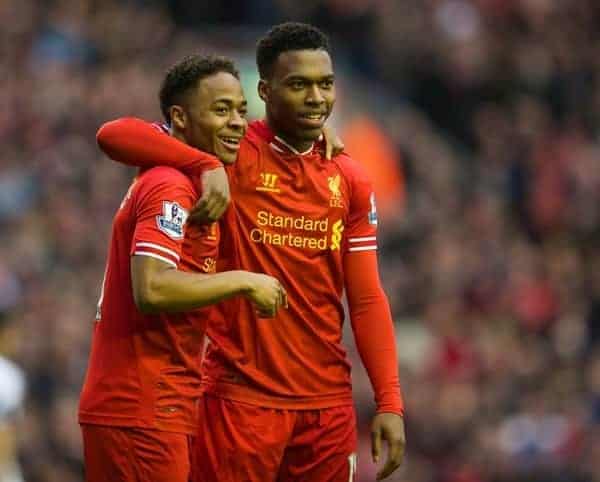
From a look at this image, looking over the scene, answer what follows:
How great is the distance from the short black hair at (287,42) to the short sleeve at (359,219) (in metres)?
0.52

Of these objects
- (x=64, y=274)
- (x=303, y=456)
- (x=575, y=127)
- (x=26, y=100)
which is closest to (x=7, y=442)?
(x=303, y=456)

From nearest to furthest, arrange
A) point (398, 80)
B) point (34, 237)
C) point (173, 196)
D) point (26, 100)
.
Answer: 1. point (173, 196)
2. point (34, 237)
3. point (26, 100)
4. point (398, 80)

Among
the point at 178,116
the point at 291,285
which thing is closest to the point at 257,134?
the point at 178,116

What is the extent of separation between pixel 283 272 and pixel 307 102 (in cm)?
63

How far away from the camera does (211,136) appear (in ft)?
22.5

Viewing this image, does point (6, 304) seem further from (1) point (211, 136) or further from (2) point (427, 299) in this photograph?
(1) point (211, 136)

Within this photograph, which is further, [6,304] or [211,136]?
[6,304]

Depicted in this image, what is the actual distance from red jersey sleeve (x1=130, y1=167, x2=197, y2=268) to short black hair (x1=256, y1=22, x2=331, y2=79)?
0.72 m

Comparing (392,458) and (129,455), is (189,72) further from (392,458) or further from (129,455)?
(392,458)

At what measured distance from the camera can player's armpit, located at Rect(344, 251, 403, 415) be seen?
7336 millimetres

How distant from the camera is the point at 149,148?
6.84 m

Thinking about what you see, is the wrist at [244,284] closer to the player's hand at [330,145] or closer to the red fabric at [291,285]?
the red fabric at [291,285]

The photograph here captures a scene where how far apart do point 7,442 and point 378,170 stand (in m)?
6.76

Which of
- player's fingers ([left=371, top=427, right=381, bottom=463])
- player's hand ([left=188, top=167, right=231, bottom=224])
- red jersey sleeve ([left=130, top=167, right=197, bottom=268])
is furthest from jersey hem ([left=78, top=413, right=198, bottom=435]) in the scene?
player's fingers ([left=371, top=427, right=381, bottom=463])
